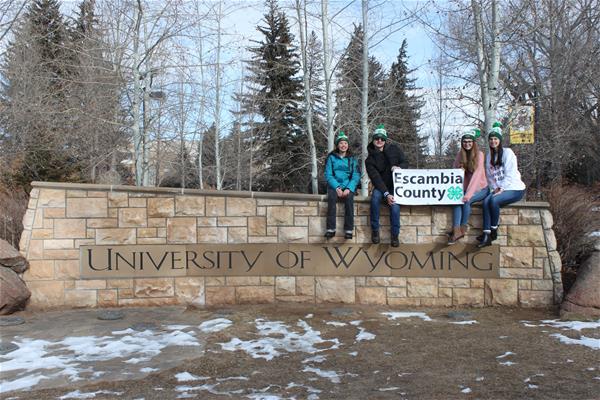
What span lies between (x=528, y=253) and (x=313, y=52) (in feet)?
36.8

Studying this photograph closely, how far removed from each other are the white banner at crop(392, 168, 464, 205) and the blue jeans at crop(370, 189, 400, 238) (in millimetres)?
137

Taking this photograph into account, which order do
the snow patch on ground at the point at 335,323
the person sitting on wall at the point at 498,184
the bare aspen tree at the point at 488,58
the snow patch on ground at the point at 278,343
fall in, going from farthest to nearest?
the bare aspen tree at the point at 488,58 < the person sitting on wall at the point at 498,184 < the snow patch on ground at the point at 335,323 < the snow patch on ground at the point at 278,343

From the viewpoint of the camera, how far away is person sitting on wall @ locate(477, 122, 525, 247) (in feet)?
20.8

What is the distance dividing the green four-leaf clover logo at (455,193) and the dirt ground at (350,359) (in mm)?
1495

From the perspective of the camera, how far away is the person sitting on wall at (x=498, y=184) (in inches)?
249

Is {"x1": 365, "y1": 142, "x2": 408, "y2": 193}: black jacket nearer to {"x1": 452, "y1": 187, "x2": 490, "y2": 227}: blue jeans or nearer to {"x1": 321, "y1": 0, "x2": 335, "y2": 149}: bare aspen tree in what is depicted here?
{"x1": 452, "y1": 187, "x2": 490, "y2": 227}: blue jeans

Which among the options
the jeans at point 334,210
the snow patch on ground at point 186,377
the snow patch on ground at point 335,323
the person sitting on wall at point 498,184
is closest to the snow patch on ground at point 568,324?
the person sitting on wall at point 498,184

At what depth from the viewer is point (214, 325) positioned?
5781 mm

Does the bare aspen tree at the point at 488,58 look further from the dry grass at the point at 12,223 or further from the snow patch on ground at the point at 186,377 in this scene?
the dry grass at the point at 12,223

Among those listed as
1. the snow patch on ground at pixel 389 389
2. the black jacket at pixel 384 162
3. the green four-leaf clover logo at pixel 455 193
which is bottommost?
the snow patch on ground at pixel 389 389

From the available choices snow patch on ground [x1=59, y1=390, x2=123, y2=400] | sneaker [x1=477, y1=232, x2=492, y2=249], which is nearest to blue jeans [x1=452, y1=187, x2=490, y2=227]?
sneaker [x1=477, y1=232, x2=492, y2=249]

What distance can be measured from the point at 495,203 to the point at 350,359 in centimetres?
307

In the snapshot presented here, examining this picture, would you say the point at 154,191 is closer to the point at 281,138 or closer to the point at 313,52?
the point at 313,52

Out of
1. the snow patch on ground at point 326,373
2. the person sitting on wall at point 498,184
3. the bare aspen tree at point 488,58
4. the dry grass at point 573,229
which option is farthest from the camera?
the bare aspen tree at point 488,58
